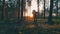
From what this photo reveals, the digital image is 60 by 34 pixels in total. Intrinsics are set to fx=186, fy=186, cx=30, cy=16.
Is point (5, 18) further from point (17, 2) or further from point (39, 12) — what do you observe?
point (39, 12)

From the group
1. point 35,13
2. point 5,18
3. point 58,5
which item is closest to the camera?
point 5,18

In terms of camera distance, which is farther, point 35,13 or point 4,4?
point 35,13

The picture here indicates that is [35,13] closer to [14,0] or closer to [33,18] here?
[33,18]

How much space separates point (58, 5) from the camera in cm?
1909

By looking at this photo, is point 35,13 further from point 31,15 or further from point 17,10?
point 17,10

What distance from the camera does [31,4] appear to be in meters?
19.5

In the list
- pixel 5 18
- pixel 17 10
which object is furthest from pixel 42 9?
pixel 5 18

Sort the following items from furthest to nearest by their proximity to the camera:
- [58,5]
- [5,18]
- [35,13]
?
1. [58,5]
2. [35,13]
3. [5,18]

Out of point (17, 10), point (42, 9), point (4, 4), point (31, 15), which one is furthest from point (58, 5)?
point (4, 4)

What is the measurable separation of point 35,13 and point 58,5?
9.17 feet

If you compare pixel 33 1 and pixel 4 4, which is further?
pixel 33 1

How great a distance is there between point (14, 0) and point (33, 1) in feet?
7.28

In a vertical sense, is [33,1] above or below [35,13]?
above

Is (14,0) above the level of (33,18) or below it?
above
